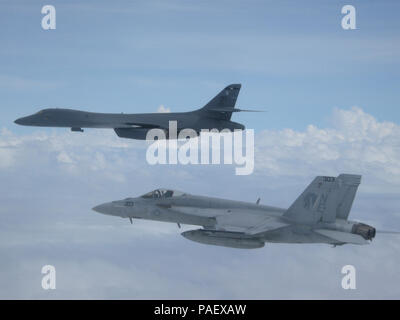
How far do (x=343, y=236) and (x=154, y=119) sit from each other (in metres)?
21.5

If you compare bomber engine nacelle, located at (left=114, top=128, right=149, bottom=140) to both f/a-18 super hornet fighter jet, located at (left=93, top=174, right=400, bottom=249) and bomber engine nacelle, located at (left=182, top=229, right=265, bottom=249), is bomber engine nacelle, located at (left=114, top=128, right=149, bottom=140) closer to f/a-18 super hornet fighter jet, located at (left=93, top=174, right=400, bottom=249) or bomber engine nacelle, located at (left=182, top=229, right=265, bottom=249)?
f/a-18 super hornet fighter jet, located at (left=93, top=174, right=400, bottom=249)

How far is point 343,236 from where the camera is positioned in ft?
91.6

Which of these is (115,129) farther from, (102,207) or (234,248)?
(234,248)

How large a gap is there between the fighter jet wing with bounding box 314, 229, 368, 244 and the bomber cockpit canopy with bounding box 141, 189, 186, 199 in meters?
8.52

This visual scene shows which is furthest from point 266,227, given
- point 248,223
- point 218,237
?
point 218,237

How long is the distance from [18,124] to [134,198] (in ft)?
62.6

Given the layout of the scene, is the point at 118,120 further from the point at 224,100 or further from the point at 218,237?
the point at 218,237

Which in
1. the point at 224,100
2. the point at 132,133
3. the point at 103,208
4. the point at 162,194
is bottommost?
the point at 103,208

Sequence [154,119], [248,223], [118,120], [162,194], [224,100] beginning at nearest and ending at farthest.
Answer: [248,223] < [162,194] < [154,119] < [118,120] < [224,100]

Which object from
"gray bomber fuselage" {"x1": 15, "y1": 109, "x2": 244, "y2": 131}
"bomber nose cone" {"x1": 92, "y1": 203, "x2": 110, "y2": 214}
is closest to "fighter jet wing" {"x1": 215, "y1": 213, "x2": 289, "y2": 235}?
"bomber nose cone" {"x1": 92, "y1": 203, "x2": 110, "y2": 214}

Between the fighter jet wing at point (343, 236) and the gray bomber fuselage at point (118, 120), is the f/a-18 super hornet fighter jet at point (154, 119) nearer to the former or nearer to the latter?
the gray bomber fuselage at point (118, 120)

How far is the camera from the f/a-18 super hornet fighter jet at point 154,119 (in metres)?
44.6

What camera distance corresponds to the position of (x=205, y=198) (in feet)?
109

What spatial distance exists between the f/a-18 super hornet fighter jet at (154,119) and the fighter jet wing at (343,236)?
1693 cm
